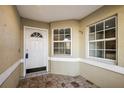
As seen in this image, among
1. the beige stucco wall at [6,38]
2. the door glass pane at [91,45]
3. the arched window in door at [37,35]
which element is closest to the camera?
the beige stucco wall at [6,38]

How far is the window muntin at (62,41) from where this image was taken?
14.1 ft

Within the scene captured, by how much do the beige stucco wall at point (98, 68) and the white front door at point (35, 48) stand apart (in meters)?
1.75

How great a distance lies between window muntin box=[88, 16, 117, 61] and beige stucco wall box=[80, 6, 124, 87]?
21 cm

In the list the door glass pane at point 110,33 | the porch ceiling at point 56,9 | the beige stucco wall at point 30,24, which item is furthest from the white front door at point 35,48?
the door glass pane at point 110,33

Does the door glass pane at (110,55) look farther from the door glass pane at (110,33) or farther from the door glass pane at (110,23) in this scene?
the door glass pane at (110,23)

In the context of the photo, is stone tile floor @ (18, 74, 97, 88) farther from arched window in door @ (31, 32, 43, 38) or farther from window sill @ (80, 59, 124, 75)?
arched window in door @ (31, 32, 43, 38)

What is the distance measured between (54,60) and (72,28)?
163 cm

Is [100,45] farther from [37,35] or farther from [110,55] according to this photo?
[37,35]

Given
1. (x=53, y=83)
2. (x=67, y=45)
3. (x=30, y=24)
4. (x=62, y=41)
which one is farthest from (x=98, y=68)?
(x=30, y=24)

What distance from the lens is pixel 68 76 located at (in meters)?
4.09

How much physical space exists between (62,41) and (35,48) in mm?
1246

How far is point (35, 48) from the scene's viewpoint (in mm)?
4422

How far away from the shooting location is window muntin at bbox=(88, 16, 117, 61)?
263 cm
